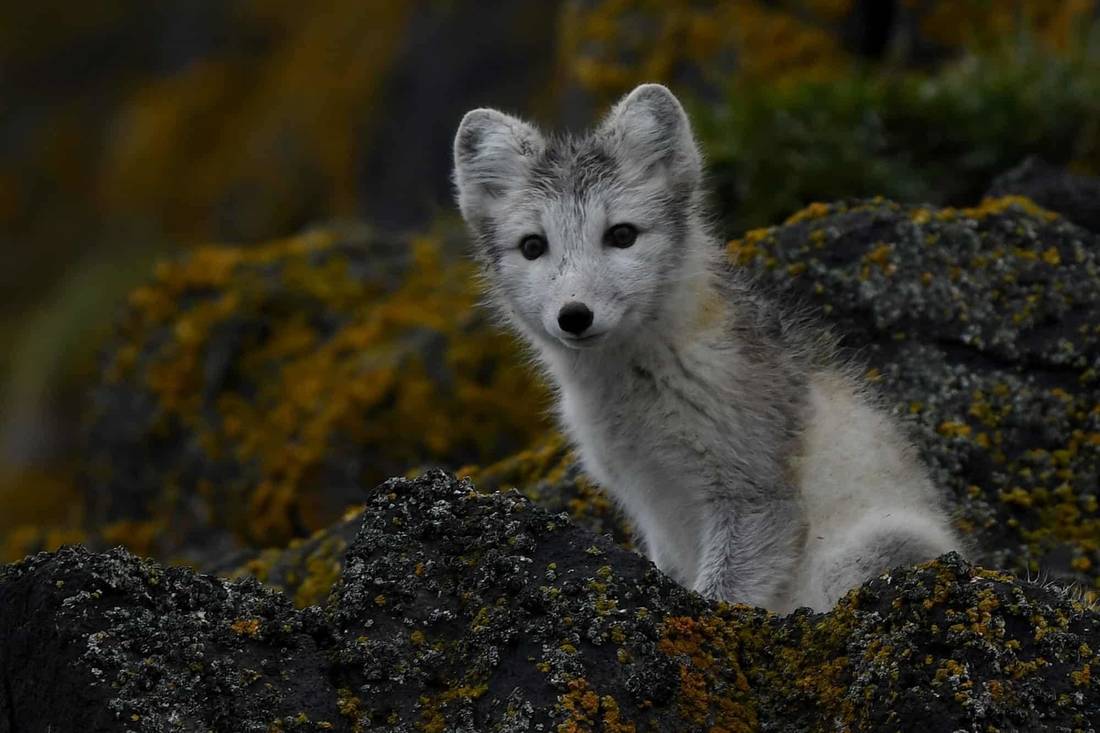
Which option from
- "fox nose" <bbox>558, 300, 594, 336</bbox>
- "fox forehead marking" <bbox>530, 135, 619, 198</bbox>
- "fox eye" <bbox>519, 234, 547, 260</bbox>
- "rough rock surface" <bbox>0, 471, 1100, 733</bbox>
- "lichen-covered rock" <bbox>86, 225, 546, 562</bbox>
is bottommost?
"lichen-covered rock" <bbox>86, 225, 546, 562</bbox>

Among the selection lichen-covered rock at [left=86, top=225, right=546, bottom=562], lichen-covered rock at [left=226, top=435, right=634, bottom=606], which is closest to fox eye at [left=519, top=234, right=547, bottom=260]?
lichen-covered rock at [left=226, top=435, right=634, bottom=606]

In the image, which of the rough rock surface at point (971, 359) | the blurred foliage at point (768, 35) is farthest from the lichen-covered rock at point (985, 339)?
the blurred foliage at point (768, 35)

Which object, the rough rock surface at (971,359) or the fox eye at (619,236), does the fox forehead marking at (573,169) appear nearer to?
the fox eye at (619,236)

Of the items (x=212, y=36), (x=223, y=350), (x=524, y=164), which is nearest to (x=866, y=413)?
(x=524, y=164)

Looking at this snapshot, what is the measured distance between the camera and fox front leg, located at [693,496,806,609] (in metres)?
5.35

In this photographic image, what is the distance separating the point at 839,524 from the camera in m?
5.45

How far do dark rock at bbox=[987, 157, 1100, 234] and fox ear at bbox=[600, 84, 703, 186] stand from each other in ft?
7.47

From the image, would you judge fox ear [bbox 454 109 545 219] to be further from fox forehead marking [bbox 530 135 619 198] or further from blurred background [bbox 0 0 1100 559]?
blurred background [bbox 0 0 1100 559]

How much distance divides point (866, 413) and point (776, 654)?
6.43 ft

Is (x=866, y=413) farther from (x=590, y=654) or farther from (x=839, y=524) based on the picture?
(x=590, y=654)

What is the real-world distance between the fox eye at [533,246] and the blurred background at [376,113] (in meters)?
3.59

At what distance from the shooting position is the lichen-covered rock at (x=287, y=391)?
8.89m

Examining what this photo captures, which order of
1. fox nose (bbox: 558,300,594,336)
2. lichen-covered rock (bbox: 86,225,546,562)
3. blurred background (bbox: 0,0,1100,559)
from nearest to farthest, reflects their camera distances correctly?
fox nose (bbox: 558,300,594,336) < lichen-covered rock (bbox: 86,225,546,562) < blurred background (bbox: 0,0,1100,559)

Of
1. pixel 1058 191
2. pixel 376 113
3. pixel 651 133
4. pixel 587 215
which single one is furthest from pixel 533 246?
pixel 376 113
